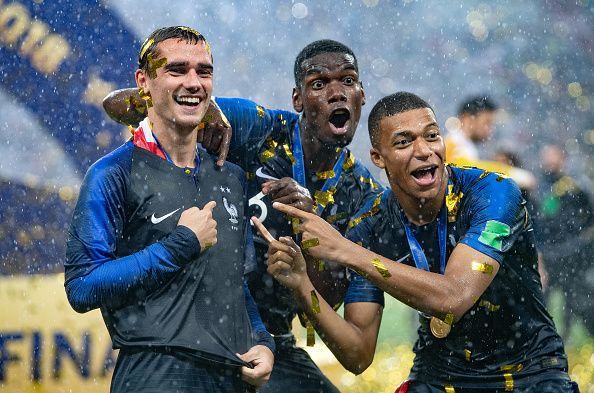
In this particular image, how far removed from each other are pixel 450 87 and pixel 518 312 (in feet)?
34.7

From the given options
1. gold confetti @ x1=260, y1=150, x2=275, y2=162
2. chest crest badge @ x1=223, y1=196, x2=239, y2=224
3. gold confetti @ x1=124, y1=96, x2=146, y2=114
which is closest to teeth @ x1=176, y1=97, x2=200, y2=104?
chest crest badge @ x1=223, y1=196, x2=239, y2=224

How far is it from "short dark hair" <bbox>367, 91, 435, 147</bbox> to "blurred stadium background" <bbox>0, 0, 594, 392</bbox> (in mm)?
3203

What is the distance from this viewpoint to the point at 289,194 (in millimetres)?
3846

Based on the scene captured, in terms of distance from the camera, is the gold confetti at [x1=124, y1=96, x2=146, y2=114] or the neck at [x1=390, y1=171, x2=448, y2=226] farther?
the gold confetti at [x1=124, y1=96, x2=146, y2=114]

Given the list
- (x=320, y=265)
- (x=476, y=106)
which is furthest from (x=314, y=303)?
(x=476, y=106)

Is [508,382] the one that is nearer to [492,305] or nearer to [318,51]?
[492,305]

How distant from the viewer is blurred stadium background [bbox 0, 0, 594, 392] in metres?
6.68

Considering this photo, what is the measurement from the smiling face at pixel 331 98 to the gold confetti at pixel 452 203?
2.42 ft

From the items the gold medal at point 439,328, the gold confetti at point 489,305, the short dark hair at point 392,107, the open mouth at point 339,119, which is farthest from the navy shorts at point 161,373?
the open mouth at point 339,119

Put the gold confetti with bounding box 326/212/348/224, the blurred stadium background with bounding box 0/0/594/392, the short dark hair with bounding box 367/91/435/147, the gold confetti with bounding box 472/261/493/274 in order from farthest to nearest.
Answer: the blurred stadium background with bounding box 0/0/594/392 → the gold confetti with bounding box 326/212/348/224 → the short dark hair with bounding box 367/91/435/147 → the gold confetti with bounding box 472/261/493/274

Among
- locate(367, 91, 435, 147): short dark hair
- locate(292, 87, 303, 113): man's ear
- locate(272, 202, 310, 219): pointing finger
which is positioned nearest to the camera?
locate(272, 202, 310, 219): pointing finger

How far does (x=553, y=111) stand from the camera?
13.6 m

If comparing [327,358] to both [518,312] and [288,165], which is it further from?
[518,312]

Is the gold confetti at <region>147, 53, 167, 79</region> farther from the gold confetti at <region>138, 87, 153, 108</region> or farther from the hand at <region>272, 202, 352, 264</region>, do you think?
the hand at <region>272, 202, 352, 264</region>
